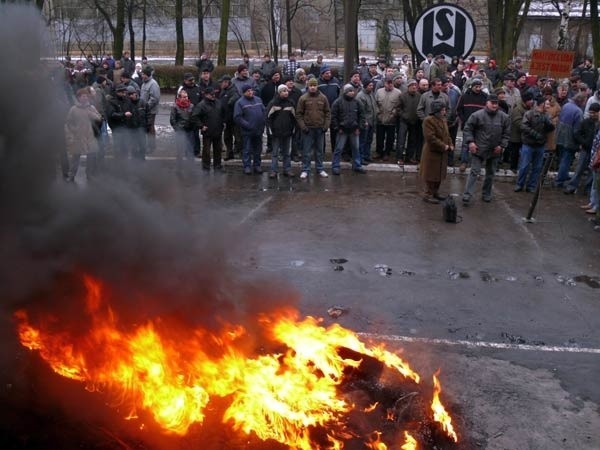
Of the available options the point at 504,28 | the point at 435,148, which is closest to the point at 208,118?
the point at 435,148

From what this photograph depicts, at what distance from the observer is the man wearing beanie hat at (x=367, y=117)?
13.1 meters

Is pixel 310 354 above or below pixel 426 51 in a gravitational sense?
below

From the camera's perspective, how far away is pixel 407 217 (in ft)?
34.4

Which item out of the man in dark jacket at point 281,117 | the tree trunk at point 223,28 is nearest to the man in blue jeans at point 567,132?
the man in dark jacket at point 281,117

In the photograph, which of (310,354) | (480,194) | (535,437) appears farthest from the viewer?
(480,194)

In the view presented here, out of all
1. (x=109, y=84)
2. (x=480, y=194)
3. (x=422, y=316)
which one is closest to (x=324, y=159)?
(x=480, y=194)

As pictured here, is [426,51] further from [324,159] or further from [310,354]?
[324,159]

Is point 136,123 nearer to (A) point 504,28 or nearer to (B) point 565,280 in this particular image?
(B) point 565,280

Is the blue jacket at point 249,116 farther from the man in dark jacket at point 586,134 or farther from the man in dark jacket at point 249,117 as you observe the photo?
the man in dark jacket at point 586,134

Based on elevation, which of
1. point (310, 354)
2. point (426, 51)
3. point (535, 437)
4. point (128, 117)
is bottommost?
point (535, 437)

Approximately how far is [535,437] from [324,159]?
404 inches

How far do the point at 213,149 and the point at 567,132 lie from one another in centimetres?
707

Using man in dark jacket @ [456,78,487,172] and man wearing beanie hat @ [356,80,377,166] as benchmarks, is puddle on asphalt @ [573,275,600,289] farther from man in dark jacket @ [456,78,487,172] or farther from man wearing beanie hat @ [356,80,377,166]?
man wearing beanie hat @ [356,80,377,166]

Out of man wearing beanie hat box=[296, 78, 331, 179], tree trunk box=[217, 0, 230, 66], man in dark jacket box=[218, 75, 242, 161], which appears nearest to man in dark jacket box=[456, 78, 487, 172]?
man wearing beanie hat box=[296, 78, 331, 179]
